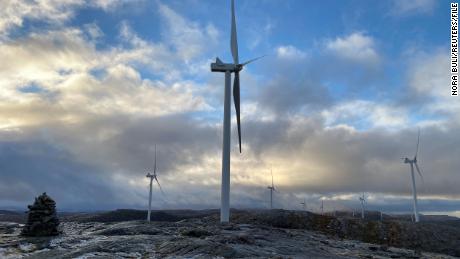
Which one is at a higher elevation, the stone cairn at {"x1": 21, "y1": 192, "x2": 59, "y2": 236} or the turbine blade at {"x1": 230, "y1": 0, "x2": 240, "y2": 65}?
the turbine blade at {"x1": 230, "y1": 0, "x2": 240, "y2": 65}

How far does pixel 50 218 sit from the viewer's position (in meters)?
37.4

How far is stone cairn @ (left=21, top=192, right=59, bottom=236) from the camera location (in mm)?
36625

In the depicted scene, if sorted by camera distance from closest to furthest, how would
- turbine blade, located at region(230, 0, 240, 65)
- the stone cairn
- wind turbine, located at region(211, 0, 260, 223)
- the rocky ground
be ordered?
1. the rocky ground
2. the stone cairn
3. wind turbine, located at region(211, 0, 260, 223)
4. turbine blade, located at region(230, 0, 240, 65)

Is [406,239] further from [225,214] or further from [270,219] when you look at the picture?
[225,214]

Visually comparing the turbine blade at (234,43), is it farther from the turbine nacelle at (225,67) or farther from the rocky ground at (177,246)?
the rocky ground at (177,246)

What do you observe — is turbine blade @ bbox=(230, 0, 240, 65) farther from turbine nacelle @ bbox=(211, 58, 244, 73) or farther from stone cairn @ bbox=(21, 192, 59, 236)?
stone cairn @ bbox=(21, 192, 59, 236)

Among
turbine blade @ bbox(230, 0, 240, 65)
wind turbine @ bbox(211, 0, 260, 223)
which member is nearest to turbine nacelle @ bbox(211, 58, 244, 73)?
wind turbine @ bbox(211, 0, 260, 223)

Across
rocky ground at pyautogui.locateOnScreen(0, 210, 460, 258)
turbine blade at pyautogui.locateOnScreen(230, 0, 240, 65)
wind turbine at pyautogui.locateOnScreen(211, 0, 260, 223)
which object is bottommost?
rocky ground at pyautogui.locateOnScreen(0, 210, 460, 258)

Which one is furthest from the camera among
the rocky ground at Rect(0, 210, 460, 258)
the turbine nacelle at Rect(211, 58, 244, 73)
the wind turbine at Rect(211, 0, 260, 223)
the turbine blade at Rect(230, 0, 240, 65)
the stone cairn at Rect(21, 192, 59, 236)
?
the turbine blade at Rect(230, 0, 240, 65)

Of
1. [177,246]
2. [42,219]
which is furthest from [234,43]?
[177,246]

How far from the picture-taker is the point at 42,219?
3716cm

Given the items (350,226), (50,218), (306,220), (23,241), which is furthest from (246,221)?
(23,241)

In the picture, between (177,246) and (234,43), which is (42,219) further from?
(234,43)

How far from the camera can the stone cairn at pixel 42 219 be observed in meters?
36.6
